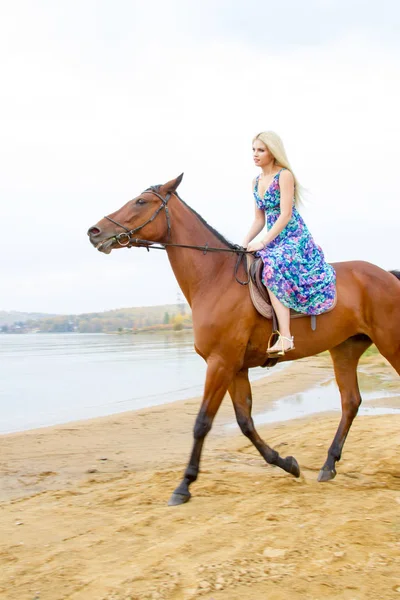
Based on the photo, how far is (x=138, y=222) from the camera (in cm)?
588

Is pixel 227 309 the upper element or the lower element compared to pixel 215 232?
lower

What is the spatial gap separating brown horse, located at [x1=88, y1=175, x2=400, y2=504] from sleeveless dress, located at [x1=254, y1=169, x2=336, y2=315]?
0.70ft

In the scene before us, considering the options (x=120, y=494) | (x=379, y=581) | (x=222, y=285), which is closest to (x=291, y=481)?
(x=120, y=494)

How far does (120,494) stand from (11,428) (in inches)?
230

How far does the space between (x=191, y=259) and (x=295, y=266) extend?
42.8 inches

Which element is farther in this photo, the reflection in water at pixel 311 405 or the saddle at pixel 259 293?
the reflection in water at pixel 311 405

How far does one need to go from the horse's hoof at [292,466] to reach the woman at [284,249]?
49.9 inches

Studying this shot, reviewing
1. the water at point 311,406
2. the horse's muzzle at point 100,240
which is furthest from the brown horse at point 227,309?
the water at point 311,406

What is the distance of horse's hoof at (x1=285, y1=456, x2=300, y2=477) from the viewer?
625cm

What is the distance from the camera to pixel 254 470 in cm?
686

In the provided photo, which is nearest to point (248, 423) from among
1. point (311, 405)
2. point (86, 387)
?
point (311, 405)

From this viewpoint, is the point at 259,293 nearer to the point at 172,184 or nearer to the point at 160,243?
the point at 160,243

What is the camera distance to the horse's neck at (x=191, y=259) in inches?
238

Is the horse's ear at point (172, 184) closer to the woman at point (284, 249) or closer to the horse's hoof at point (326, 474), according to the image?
the woman at point (284, 249)
